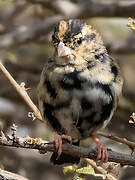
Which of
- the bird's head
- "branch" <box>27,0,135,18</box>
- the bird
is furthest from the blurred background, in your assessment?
the bird's head

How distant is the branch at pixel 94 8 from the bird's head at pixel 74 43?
1347 millimetres

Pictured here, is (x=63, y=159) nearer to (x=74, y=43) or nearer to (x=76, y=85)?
(x=76, y=85)

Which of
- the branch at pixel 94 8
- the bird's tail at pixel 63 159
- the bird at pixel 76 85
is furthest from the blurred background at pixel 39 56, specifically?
the bird at pixel 76 85

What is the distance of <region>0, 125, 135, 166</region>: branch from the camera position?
3867 mm

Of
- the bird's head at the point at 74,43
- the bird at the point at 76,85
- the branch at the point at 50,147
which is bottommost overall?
the branch at the point at 50,147

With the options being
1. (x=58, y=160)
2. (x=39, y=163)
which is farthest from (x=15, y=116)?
(x=58, y=160)

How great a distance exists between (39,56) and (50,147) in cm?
321

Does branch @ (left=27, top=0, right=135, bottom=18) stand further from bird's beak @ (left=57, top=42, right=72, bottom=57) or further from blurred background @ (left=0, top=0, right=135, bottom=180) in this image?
bird's beak @ (left=57, top=42, right=72, bottom=57)

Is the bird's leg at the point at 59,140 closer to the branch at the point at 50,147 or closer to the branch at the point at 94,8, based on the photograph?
the branch at the point at 50,147

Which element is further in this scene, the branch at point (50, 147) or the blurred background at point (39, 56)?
the blurred background at point (39, 56)

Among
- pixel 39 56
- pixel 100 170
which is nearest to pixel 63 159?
pixel 100 170

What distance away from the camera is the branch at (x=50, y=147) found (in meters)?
3.87

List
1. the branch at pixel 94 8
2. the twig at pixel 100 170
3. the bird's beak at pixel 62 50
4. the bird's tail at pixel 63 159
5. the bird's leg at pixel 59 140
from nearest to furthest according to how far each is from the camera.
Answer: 1. the bird's leg at pixel 59 140
2. the twig at pixel 100 170
3. the bird's beak at pixel 62 50
4. the bird's tail at pixel 63 159
5. the branch at pixel 94 8

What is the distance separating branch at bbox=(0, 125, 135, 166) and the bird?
308 mm
